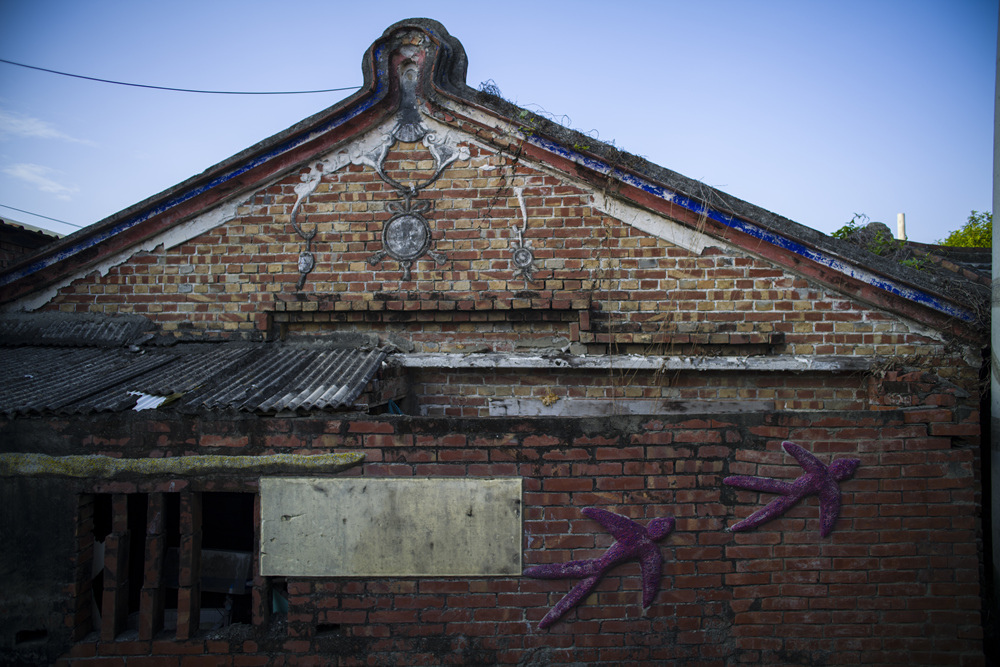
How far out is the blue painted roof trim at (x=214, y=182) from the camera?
5.04m

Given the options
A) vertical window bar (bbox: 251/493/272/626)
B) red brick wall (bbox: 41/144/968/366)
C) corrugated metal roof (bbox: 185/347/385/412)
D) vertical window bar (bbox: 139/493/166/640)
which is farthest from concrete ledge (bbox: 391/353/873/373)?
vertical window bar (bbox: 139/493/166/640)

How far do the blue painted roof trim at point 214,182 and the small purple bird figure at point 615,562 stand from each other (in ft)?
12.7

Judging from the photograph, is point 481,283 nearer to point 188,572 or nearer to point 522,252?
point 522,252

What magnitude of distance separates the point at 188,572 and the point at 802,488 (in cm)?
371

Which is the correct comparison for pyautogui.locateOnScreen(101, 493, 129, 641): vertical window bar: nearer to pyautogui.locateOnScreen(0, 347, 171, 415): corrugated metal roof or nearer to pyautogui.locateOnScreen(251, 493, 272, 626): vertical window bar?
pyautogui.locateOnScreen(0, 347, 171, 415): corrugated metal roof

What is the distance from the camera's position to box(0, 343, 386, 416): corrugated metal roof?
A: 3588 millimetres

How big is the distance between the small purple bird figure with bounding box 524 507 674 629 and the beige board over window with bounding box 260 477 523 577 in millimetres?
287

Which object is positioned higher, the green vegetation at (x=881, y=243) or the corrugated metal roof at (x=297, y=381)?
the green vegetation at (x=881, y=243)

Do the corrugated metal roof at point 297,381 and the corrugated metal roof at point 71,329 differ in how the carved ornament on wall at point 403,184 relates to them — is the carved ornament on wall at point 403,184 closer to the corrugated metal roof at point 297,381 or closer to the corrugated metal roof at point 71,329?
the corrugated metal roof at point 297,381

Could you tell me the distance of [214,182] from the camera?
5102mm

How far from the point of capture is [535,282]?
486 cm

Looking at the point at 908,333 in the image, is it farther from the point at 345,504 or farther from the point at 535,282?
the point at 345,504

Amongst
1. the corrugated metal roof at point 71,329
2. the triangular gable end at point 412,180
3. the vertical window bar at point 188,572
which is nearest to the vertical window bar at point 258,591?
the vertical window bar at point 188,572

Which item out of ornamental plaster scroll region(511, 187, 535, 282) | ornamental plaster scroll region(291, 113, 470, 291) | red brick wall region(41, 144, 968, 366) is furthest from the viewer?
ornamental plaster scroll region(291, 113, 470, 291)
